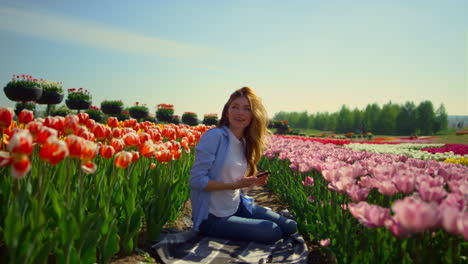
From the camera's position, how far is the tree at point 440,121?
56.5 m

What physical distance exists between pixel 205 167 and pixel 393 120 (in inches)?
2699

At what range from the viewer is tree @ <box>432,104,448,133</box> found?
56.5 meters

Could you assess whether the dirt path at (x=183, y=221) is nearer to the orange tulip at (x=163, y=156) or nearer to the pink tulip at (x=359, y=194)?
the orange tulip at (x=163, y=156)

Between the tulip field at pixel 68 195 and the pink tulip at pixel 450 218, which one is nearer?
the pink tulip at pixel 450 218

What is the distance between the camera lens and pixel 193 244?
297 centimetres

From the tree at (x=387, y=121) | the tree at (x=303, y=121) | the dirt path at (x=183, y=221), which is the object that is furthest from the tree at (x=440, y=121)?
the dirt path at (x=183, y=221)

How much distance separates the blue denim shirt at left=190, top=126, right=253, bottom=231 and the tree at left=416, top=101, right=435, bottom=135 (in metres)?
63.8

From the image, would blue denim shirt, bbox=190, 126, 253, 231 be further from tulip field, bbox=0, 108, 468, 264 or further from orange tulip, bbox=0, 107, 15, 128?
orange tulip, bbox=0, 107, 15, 128

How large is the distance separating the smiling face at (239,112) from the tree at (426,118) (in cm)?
6356

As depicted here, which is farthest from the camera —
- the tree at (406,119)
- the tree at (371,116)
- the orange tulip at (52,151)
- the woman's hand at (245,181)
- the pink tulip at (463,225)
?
the tree at (371,116)

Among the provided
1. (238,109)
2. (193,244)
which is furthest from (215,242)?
(238,109)

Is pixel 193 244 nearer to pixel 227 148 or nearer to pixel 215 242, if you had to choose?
pixel 215 242

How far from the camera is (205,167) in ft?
9.91

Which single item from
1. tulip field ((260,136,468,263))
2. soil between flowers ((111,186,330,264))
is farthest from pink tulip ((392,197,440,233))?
soil between flowers ((111,186,330,264))
